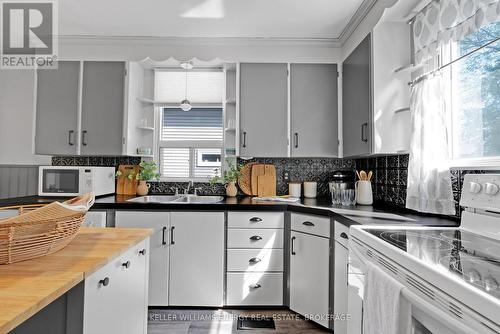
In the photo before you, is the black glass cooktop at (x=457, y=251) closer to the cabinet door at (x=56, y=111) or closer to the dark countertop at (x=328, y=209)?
the dark countertop at (x=328, y=209)

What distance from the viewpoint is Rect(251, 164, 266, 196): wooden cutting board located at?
9.70 feet

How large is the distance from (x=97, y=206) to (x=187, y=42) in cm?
174

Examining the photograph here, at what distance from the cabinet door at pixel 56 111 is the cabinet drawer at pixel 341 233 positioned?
242 centimetres

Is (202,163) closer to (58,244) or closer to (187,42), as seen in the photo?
(187,42)

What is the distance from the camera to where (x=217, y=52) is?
9.45 feet

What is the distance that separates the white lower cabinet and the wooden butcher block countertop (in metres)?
0.05

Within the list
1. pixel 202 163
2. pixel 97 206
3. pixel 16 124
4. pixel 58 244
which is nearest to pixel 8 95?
pixel 16 124

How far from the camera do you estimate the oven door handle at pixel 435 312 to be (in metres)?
0.69

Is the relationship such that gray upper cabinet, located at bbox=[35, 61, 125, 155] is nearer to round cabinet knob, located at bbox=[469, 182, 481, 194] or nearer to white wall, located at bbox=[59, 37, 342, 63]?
white wall, located at bbox=[59, 37, 342, 63]

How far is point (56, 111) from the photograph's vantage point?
108 inches

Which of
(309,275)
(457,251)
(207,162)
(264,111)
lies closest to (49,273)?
(457,251)

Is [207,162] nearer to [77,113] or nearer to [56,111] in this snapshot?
[77,113]

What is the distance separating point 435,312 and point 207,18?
99.4 inches

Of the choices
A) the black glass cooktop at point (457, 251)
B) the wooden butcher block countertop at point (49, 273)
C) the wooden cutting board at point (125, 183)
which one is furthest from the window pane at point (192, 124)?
the black glass cooktop at point (457, 251)
